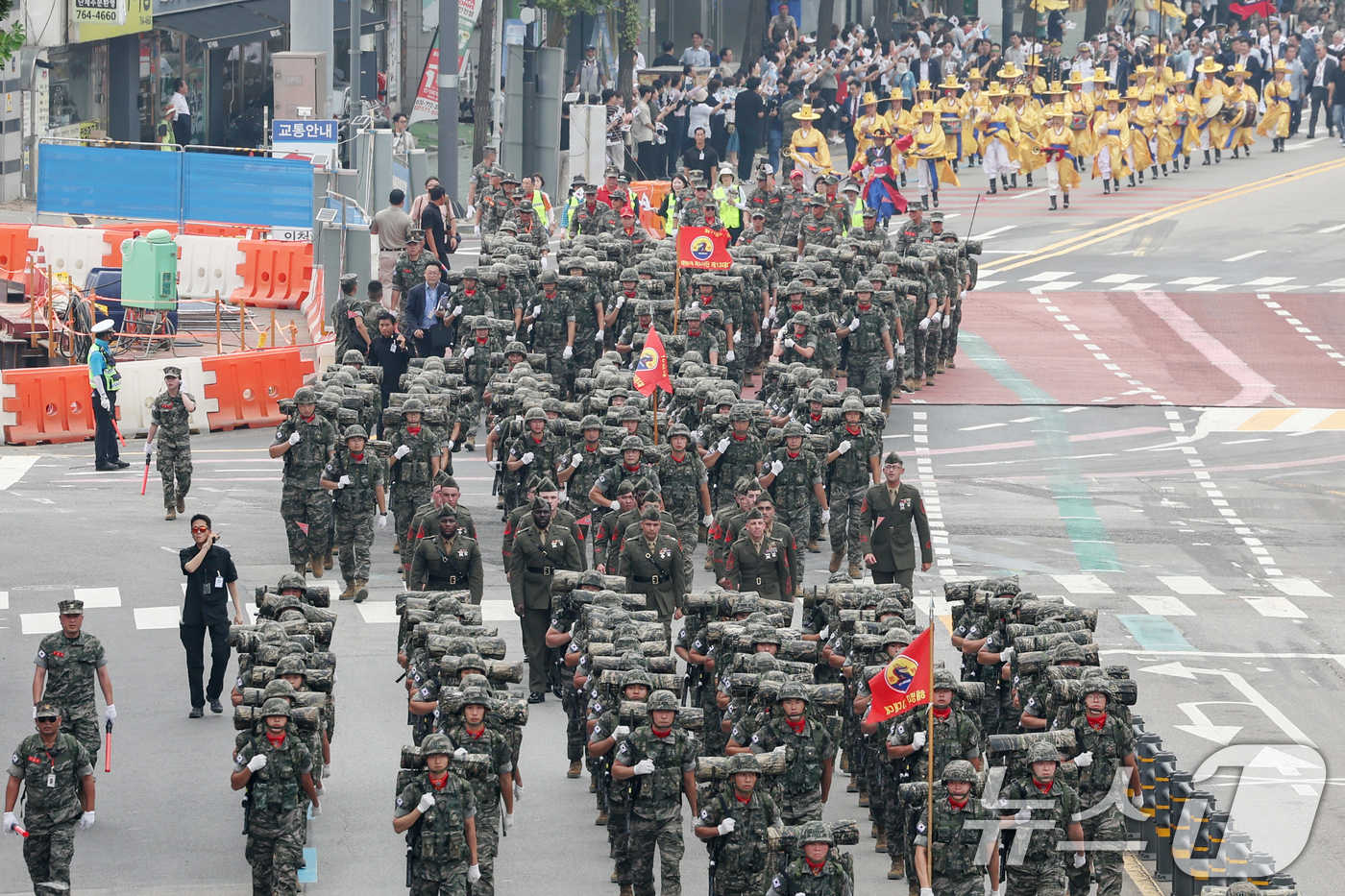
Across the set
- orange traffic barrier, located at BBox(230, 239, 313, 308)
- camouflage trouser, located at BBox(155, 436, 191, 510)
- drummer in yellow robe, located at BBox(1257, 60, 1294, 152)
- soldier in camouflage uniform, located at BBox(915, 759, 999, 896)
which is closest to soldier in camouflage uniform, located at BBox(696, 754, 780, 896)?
soldier in camouflage uniform, located at BBox(915, 759, 999, 896)

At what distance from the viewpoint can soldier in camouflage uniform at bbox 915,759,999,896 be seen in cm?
1451

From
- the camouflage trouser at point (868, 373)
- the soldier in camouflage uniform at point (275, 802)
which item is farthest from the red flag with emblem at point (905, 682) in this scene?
the camouflage trouser at point (868, 373)

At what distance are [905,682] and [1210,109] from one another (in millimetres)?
40882

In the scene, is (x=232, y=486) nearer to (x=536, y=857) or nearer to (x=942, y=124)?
(x=536, y=857)

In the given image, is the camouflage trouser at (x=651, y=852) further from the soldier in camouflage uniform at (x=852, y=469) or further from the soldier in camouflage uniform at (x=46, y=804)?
the soldier in camouflage uniform at (x=852, y=469)

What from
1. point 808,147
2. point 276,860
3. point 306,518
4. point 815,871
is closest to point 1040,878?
point 815,871

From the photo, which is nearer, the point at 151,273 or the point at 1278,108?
the point at 151,273

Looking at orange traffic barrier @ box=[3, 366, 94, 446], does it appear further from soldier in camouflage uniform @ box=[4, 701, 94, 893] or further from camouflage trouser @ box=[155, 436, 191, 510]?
soldier in camouflage uniform @ box=[4, 701, 94, 893]

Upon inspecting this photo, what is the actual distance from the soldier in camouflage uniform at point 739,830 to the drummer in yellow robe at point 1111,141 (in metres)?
37.0

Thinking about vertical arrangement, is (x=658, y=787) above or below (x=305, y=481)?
below

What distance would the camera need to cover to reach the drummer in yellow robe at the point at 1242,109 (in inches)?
2101

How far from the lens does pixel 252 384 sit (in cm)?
3081

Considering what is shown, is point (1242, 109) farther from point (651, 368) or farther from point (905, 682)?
point (905, 682)

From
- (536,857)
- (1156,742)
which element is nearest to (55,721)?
(536,857)
